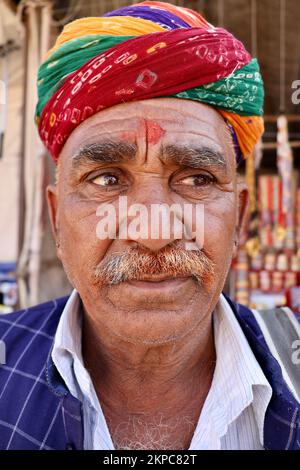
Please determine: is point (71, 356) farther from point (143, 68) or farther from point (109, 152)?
point (143, 68)

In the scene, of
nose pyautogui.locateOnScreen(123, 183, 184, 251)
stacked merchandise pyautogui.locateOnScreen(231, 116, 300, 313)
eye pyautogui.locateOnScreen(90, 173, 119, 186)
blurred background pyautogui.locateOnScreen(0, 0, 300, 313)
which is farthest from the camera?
stacked merchandise pyautogui.locateOnScreen(231, 116, 300, 313)

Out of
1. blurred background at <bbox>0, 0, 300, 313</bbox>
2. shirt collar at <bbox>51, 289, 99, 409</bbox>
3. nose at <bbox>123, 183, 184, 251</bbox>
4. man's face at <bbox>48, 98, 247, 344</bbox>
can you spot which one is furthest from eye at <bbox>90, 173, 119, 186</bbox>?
blurred background at <bbox>0, 0, 300, 313</bbox>

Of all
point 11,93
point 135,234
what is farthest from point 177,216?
point 11,93

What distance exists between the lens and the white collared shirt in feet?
3.70

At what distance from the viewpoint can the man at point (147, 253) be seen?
1.09m

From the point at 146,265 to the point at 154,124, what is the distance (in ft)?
1.17

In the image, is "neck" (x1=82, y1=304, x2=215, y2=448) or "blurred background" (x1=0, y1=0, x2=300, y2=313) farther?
"blurred background" (x1=0, y1=0, x2=300, y2=313)

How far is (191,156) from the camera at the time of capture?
1.17 m

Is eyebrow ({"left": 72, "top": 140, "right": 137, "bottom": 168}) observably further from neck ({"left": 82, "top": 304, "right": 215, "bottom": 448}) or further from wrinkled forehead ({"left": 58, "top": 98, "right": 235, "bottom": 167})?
neck ({"left": 82, "top": 304, "right": 215, "bottom": 448})

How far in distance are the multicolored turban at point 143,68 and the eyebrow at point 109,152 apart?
99mm

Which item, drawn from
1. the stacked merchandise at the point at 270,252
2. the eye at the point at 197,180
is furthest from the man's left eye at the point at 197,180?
the stacked merchandise at the point at 270,252

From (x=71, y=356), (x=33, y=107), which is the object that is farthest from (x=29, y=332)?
(x=33, y=107)

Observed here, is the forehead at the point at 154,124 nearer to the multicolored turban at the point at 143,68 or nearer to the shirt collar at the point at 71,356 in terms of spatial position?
the multicolored turban at the point at 143,68
